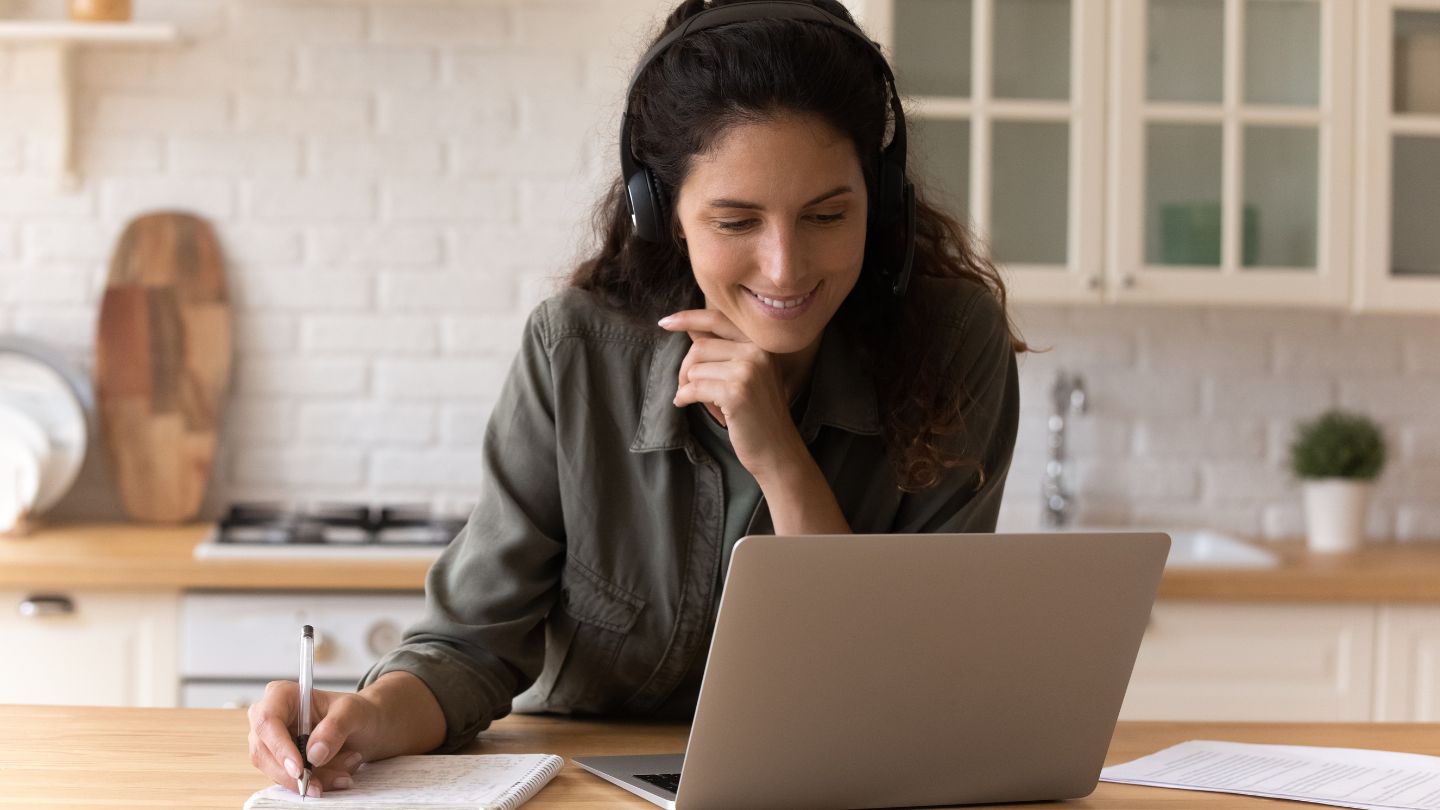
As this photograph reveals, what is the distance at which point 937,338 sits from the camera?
155 centimetres

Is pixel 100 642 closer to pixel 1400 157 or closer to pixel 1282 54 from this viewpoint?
pixel 1282 54

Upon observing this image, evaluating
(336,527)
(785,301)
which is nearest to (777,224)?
(785,301)

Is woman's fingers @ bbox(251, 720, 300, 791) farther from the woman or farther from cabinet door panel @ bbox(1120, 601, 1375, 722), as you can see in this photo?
cabinet door panel @ bbox(1120, 601, 1375, 722)

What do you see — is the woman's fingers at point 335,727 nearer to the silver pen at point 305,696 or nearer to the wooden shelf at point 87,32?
the silver pen at point 305,696

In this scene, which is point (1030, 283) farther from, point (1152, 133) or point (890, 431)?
point (890, 431)

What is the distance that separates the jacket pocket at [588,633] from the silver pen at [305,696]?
1.38 feet

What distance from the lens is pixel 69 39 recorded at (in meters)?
2.81

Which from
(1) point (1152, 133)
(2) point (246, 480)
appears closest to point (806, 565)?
(1) point (1152, 133)

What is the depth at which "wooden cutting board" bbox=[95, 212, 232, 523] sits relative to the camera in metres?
2.94

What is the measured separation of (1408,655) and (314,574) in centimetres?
196

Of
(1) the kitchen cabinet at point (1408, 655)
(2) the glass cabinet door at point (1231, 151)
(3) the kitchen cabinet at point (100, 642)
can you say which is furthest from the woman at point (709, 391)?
(1) the kitchen cabinet at point (1408, 655)

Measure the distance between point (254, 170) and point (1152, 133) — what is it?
6.05 feet

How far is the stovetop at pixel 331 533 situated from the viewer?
2.55 meters

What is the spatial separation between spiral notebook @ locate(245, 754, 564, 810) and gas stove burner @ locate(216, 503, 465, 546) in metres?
1.46
